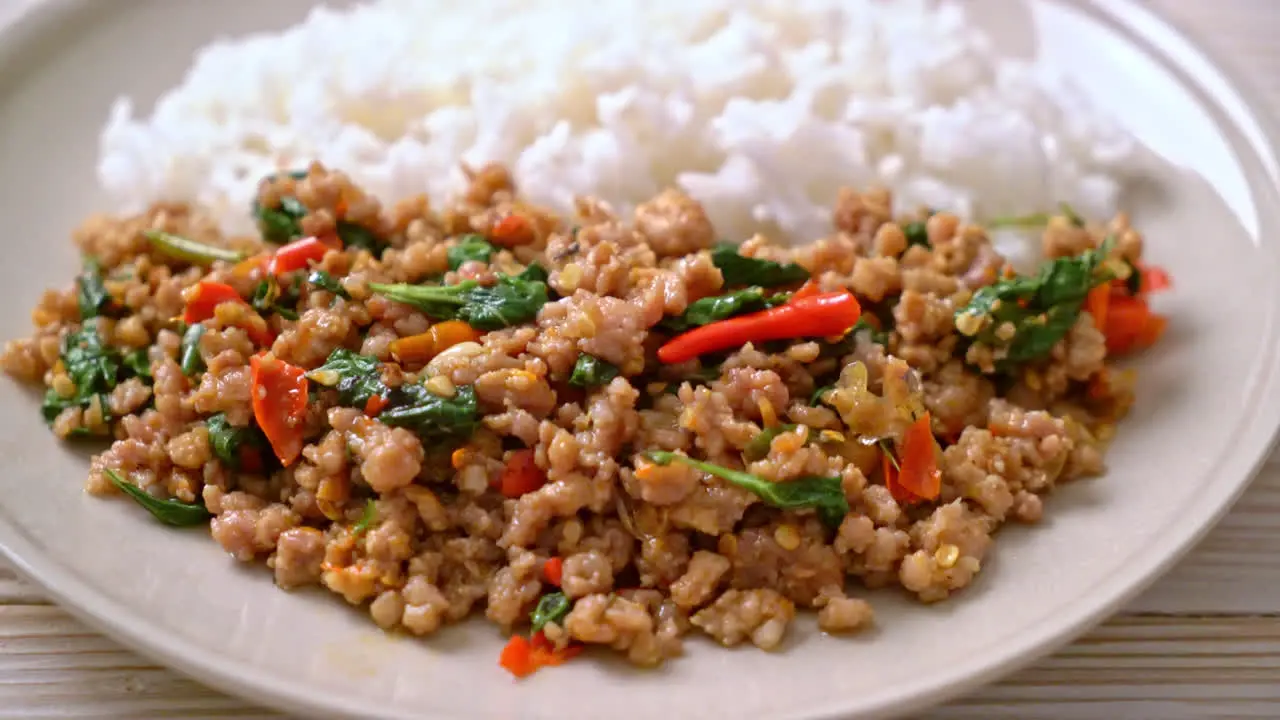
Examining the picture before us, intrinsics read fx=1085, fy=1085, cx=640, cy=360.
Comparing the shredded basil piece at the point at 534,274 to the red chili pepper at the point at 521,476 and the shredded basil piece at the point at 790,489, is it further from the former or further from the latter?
the shredded basil piece at the point at 790,489

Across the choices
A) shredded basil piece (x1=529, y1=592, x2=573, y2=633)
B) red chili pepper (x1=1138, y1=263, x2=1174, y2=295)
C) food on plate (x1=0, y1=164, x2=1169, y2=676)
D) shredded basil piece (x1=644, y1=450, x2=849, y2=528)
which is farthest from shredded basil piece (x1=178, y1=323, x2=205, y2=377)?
red chili pepper (x1=1138, y1=263, x2=1174, y2=295)

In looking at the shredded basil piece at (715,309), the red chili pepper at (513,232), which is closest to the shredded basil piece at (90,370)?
the red chili pepper at (513,232)

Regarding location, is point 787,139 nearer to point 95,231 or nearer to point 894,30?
point 894,30

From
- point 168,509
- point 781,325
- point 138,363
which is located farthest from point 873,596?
point 138,363

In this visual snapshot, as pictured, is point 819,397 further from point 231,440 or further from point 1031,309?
point 231,440

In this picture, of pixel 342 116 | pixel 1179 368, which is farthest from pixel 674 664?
pixel 342 116
